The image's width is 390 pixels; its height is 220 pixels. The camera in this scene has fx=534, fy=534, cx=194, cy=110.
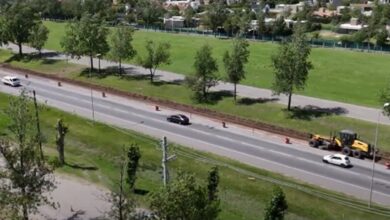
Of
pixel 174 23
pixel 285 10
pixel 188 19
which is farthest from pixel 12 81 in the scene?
pixel 285 10

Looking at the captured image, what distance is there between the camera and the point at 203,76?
Answer: 77.4m

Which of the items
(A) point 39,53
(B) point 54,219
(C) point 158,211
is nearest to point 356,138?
(B) point 54,219

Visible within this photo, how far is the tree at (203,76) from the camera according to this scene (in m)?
76.8

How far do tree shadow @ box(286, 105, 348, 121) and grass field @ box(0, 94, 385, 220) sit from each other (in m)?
17.8

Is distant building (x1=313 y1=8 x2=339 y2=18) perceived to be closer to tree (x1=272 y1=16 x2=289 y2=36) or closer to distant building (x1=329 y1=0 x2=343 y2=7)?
distant building (x1=329 y1=0 x2=343 y2=7)

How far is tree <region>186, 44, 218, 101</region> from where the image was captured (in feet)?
252

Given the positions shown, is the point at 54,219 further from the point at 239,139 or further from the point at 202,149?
the point at 239,139

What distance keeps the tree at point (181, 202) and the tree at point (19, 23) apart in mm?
93047

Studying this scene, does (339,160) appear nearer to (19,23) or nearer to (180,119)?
(180,119)

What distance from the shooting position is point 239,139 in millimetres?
61969

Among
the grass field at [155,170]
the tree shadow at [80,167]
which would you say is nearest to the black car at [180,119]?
the grass field at [155,170]

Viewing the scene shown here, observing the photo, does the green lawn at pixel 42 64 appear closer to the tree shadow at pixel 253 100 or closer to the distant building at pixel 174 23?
the tree shadow at pixel 253 100

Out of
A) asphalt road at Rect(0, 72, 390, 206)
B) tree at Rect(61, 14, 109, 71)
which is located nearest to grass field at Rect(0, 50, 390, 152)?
tree at Rect(61, 14, 109, 71)

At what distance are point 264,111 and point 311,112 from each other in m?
6.17
